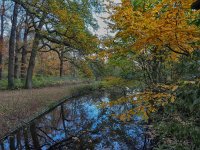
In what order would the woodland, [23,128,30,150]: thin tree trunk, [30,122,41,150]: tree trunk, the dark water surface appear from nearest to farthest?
1. the woodland
2. [23,128,30,150]: thin tree trunk
3. [30,122,41,150]: tree trunk
4. the dark water surface

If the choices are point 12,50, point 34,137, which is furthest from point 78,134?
point 12,50

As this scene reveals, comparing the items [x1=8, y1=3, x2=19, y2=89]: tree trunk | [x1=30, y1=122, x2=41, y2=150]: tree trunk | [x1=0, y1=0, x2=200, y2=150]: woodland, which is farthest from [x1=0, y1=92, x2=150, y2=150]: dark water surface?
[x1=8, y1=3, x2=19, y2=89]: tree trunk

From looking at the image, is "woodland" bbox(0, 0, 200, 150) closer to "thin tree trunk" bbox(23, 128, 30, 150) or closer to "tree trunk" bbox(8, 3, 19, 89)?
"tree trunk" bbox(8, 3, 19, 89)

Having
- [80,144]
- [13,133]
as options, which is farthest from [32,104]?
[80,144]

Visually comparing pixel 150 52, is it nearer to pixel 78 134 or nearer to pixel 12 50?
pixel 78 134

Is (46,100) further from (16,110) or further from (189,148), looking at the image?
(189,148)

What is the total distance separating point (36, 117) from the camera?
1219 centimetres

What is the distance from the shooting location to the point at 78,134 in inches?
391

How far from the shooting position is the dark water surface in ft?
28.2

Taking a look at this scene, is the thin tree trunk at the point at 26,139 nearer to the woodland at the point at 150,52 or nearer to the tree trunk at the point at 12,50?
the woodland at the point at 150,52

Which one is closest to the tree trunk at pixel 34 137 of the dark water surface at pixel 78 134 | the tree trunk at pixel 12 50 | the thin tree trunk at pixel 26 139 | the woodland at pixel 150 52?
the dark water surface at pixel 78 134

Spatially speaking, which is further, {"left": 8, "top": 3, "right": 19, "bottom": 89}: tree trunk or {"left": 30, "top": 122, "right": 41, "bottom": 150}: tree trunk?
{"left": 8, "top": 3, "right": 19, "bottom": 89}: tree trunk

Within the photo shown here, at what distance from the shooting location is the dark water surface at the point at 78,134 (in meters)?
8.61

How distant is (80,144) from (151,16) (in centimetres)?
569
